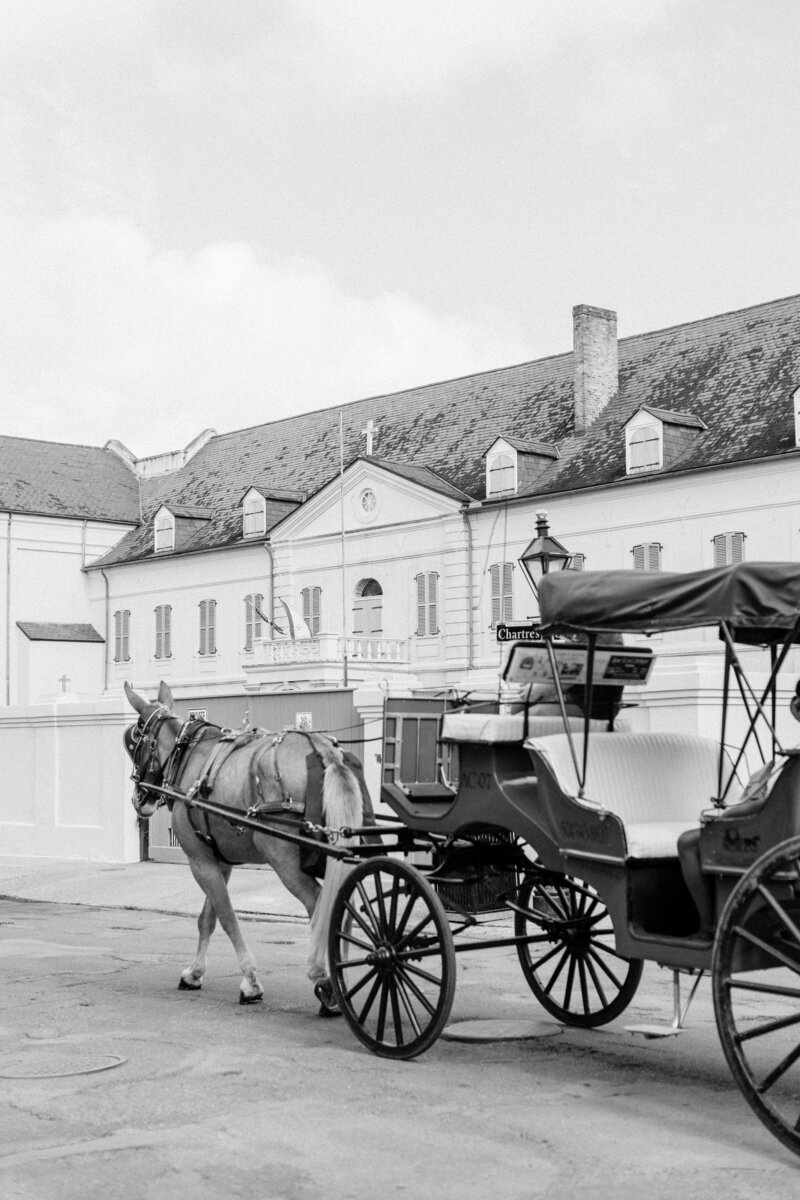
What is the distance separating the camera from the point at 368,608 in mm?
37781

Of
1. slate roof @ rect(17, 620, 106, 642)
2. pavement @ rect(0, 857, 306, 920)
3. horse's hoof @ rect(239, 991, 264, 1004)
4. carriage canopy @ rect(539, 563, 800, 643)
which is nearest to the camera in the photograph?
carriage canopy @ rect(539, 563, 800, 643)

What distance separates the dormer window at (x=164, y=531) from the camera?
43844mm

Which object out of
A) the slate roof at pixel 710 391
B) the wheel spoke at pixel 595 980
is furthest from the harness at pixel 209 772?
the slate roof at pixel 710 391

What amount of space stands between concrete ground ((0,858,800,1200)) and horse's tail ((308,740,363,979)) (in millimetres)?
433

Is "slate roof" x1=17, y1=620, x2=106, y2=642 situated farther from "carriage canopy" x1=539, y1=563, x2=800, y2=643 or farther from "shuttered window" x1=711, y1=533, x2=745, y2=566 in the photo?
"carriage canopy" x1=539, y1=563, x2=800, y2=643

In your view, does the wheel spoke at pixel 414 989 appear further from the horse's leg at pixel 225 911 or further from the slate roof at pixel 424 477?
the slate roof at pixel 424 477

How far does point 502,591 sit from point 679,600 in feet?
93.4

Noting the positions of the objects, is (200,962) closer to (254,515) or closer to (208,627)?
(254,515)

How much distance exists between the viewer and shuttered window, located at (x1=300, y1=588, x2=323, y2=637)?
38.8 meters

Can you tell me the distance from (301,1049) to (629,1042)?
1791mm

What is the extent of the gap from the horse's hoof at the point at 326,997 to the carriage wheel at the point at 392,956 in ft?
2.06

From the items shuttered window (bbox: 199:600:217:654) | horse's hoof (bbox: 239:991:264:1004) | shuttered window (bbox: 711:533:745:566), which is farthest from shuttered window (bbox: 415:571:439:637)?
horse's hoof (bbox: 239:991:264:1004)

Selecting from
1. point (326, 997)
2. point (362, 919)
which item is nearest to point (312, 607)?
point (326, 997)

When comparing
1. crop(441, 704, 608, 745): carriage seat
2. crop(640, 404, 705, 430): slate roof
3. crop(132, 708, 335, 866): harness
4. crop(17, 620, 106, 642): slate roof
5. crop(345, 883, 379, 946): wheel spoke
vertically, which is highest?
crop(640, 404, 705, 430): slate roof
